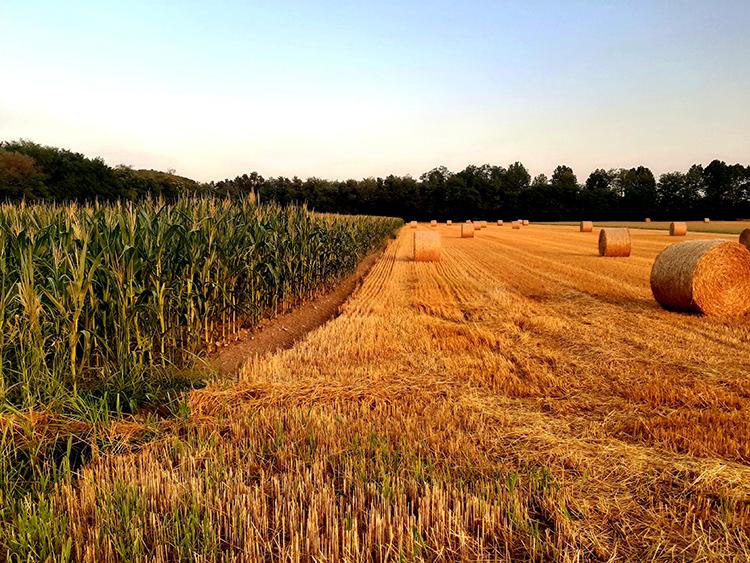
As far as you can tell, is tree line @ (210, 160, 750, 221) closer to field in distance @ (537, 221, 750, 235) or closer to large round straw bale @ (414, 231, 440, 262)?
field in distance @ (537, 221, 750, 235)

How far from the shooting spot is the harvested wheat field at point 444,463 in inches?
111

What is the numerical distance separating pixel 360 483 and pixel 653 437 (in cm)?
270

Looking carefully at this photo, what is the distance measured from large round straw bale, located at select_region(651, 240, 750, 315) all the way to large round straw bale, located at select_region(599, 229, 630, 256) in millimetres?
12585

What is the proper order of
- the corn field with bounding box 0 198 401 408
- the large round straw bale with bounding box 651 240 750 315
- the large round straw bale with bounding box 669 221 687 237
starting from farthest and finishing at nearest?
the large round straw bale with bounding box 669 221 687 237, the large round straw bale with bounding box 651 240 750 315, the corn field with bounding box 0 198 401 408

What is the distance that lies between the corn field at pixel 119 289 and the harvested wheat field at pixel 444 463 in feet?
4.91

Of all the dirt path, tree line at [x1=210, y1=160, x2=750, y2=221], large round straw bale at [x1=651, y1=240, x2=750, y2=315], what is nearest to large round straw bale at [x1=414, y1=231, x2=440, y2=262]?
the dirt path

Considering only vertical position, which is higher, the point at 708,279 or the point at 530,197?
the point at 530,197

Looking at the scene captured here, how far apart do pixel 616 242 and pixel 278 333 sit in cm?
1841

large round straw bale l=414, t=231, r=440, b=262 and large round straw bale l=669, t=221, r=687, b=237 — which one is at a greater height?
large round straw bale l=669, t=221, r=687, b=237

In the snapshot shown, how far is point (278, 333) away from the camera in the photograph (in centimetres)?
1063

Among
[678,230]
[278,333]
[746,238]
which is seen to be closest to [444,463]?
[278,333]

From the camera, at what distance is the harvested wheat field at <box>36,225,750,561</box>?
2832mm

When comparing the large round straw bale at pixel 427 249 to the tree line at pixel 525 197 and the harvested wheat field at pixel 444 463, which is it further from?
the tree line at pixel 525 197

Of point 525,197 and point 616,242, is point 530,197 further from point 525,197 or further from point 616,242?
point 616,242
